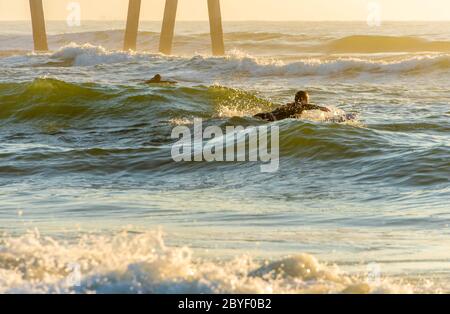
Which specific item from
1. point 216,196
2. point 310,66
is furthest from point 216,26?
point 216,196

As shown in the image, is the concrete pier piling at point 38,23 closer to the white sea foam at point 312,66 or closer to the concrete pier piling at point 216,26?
the concrete pier piling at point 216,26

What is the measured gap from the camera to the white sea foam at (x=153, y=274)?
18.7ft

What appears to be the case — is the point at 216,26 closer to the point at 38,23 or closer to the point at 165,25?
the point at 165,25

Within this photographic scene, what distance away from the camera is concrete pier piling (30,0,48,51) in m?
43.0

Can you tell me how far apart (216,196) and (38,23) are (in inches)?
1352

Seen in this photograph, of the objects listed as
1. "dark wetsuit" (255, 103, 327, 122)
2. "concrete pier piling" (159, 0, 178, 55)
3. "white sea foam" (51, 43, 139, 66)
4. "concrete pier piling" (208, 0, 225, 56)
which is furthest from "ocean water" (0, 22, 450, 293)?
"concrete pier piling" (159, 0, 178, 55)

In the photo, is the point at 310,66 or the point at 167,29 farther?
the point at 167,29

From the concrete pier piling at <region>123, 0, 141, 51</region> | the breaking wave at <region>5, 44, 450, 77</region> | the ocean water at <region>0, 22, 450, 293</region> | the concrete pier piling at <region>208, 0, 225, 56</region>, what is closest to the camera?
the ocean water at <region>0, 22, 450, 293</region>

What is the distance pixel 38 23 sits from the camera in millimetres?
43938

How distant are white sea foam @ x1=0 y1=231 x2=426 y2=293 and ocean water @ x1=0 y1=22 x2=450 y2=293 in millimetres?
13

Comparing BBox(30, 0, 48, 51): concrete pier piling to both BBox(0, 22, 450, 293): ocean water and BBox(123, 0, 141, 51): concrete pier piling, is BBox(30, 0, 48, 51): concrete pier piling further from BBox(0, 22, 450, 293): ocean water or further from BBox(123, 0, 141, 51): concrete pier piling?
BBox(0, 22, 450, 293): ocean water

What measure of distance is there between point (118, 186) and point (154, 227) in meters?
3.18

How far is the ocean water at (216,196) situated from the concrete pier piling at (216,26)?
44.0 feet

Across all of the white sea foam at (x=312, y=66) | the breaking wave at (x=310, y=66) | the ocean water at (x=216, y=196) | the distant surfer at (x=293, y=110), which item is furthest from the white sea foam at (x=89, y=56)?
the distant surfer at (x=293, y=110)
